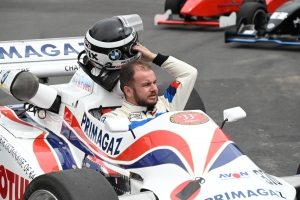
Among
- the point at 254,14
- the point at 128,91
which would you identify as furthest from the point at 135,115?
the point at 254,14

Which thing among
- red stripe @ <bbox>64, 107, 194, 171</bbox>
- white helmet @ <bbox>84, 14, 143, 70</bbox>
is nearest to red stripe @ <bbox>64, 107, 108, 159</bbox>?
red stripe @ <bbox>64, 107, 194, 171</bbox>

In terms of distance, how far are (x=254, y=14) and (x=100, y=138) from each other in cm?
808

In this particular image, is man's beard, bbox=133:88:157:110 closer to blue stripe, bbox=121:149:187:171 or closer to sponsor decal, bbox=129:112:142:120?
sponsor decal, bbox=129:112:142:120

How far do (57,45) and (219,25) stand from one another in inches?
287

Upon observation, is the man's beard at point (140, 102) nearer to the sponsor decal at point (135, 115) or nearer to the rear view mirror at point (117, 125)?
the sponsor decal at point (135, 115)

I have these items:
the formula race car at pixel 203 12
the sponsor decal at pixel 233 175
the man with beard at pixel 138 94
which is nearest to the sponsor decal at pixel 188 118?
the man with beard at pixel 138 94

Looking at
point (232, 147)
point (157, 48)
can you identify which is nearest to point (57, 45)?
point (232, 147)

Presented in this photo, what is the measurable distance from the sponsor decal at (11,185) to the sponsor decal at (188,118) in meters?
1.25

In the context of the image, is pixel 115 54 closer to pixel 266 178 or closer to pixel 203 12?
pixel 266 178

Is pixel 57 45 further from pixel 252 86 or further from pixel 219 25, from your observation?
pixel 219 25

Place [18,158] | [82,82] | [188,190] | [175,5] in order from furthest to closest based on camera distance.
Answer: [175,5], [82,82], [18,158], [188,190]

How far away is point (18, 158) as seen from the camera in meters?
5.27

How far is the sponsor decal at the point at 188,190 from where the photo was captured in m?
4.27

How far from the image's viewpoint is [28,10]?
16.3 m
